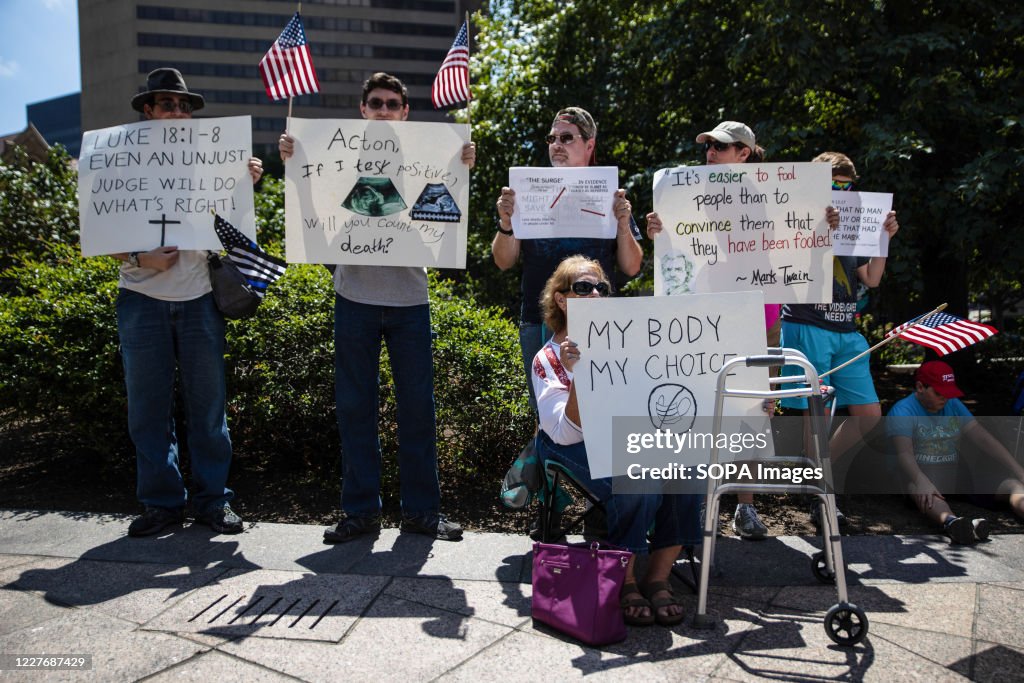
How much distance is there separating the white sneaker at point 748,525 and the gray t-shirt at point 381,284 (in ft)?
6.58

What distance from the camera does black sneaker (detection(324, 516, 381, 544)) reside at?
398 cm

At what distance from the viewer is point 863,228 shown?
430cm

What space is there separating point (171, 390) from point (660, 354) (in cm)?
258

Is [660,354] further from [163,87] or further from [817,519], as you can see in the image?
[163,87]

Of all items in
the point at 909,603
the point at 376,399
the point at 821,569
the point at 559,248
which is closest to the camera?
the point at 909,603

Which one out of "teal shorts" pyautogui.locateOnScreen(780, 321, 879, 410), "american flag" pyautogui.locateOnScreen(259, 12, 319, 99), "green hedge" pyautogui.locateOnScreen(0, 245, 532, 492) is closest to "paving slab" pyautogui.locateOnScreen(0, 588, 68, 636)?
"green hedge" pyautogui.locateOnScreen(0, 245, 532, 492)

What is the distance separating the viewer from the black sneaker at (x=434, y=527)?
4059 millimetres

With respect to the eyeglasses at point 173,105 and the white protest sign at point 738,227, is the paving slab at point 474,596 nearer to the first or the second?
the white protest sign at point 738,227

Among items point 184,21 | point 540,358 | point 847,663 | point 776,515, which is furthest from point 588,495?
point 184,21

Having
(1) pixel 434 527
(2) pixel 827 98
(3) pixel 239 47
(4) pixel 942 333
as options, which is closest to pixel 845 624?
(4) pixel 942 333

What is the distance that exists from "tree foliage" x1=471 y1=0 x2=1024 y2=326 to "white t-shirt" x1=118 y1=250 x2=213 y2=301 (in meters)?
4.49

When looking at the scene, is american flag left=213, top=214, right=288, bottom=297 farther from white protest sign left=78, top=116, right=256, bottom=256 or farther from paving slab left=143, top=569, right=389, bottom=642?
paving slab left=143, top=569, right=389, bottom=642

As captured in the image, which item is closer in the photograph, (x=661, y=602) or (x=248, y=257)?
(x=661, y=602)

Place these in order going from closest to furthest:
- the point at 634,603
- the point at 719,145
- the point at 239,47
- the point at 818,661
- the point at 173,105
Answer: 1. the point at 818,661
2. the point at 634,603
3. the point at 719,145
4. the point at 173,105
5. the point at 239,47
